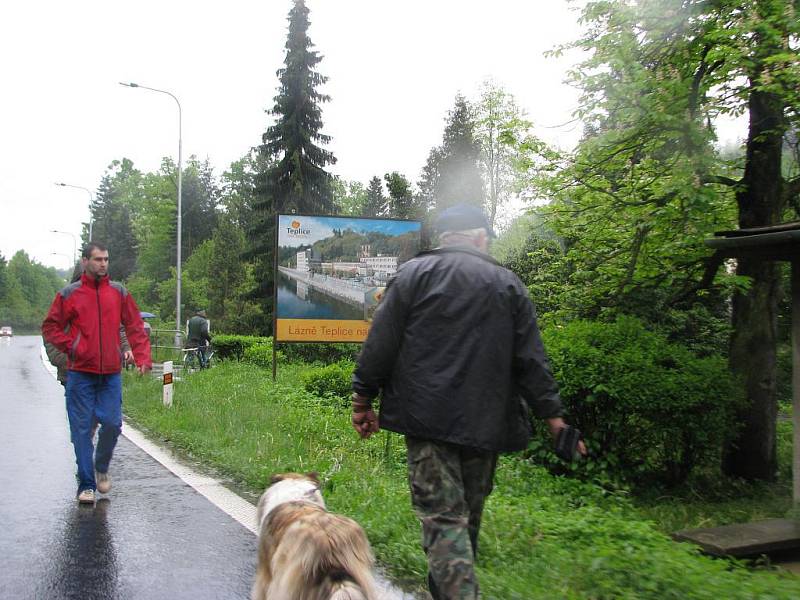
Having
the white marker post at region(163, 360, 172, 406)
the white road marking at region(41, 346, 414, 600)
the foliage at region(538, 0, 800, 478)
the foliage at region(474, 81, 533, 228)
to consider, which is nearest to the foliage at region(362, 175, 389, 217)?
the foliage at region(474, 81, 533, 228)

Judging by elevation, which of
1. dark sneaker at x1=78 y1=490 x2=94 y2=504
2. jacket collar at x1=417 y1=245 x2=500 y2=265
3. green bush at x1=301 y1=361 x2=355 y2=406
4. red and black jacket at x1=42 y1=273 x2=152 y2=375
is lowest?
dark sneaker at x1=78 y1=490 x2=94 y2=504

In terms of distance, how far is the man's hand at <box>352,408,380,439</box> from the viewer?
3473mm

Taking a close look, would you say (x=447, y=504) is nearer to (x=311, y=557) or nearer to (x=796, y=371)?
(x=311, y=557)

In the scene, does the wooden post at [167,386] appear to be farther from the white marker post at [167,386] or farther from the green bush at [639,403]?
the green bush at [639,403]

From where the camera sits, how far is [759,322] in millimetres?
9656

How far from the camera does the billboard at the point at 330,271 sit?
13.3 meters

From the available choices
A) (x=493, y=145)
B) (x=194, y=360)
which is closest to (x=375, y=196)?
(x=493, y=145)

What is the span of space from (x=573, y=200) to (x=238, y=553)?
23.2 ft

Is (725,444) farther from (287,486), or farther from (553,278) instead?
(287,486)

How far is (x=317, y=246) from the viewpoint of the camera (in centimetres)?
1338

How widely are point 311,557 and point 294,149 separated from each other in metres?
34.4

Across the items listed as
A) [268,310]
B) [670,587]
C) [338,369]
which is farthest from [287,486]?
[268,310]

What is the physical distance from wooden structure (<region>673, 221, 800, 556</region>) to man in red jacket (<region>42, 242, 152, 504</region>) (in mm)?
4691

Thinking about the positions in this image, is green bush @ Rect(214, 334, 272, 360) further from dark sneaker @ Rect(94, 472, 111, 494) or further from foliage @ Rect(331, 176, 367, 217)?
foliage @ Rect(331, 176, 367, 217)
